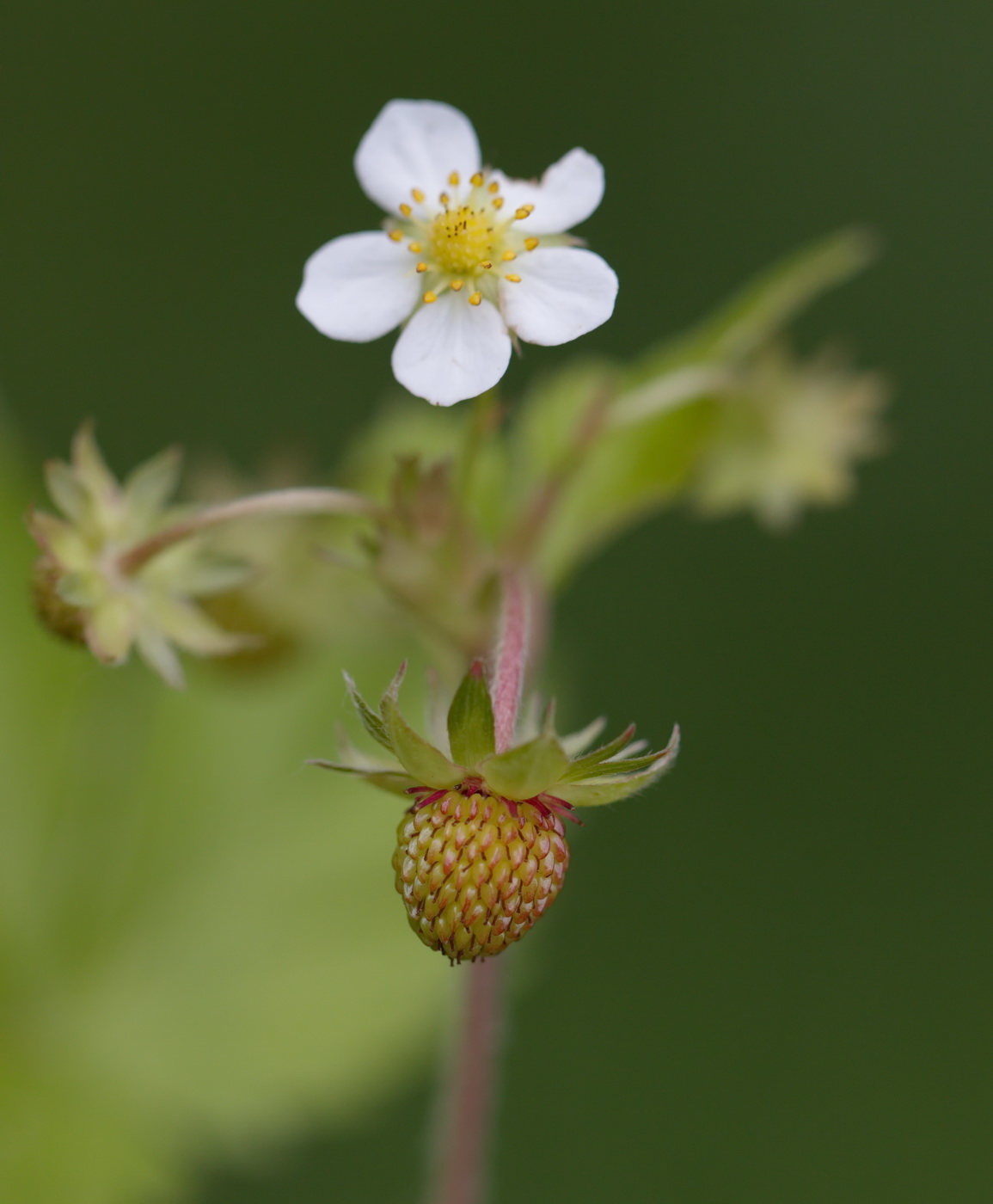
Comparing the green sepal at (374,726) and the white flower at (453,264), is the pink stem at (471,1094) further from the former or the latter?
the white flower at (453,264)

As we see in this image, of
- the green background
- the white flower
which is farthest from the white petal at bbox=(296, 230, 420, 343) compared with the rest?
the green background

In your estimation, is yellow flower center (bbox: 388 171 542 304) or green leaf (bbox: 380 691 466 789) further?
yellow flower center (bbox: 388 171 542 304)

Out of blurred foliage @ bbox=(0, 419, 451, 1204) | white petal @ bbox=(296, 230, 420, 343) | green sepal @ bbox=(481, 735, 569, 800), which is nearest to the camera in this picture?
green sepal @ bbox=(481, 735, 569, 800)

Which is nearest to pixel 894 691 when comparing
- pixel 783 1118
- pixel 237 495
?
pixel 783 1118

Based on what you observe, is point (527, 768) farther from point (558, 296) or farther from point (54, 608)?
point (54, 608)

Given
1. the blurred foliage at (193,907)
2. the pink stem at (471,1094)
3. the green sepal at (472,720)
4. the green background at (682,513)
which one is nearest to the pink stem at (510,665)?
the green sepal at (472,720)

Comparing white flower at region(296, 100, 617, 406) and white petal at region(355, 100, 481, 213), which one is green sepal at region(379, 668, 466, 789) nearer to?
white flower at region(296, 100, 617, 406)

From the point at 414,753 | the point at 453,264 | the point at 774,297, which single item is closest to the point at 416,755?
the point at 414,753
